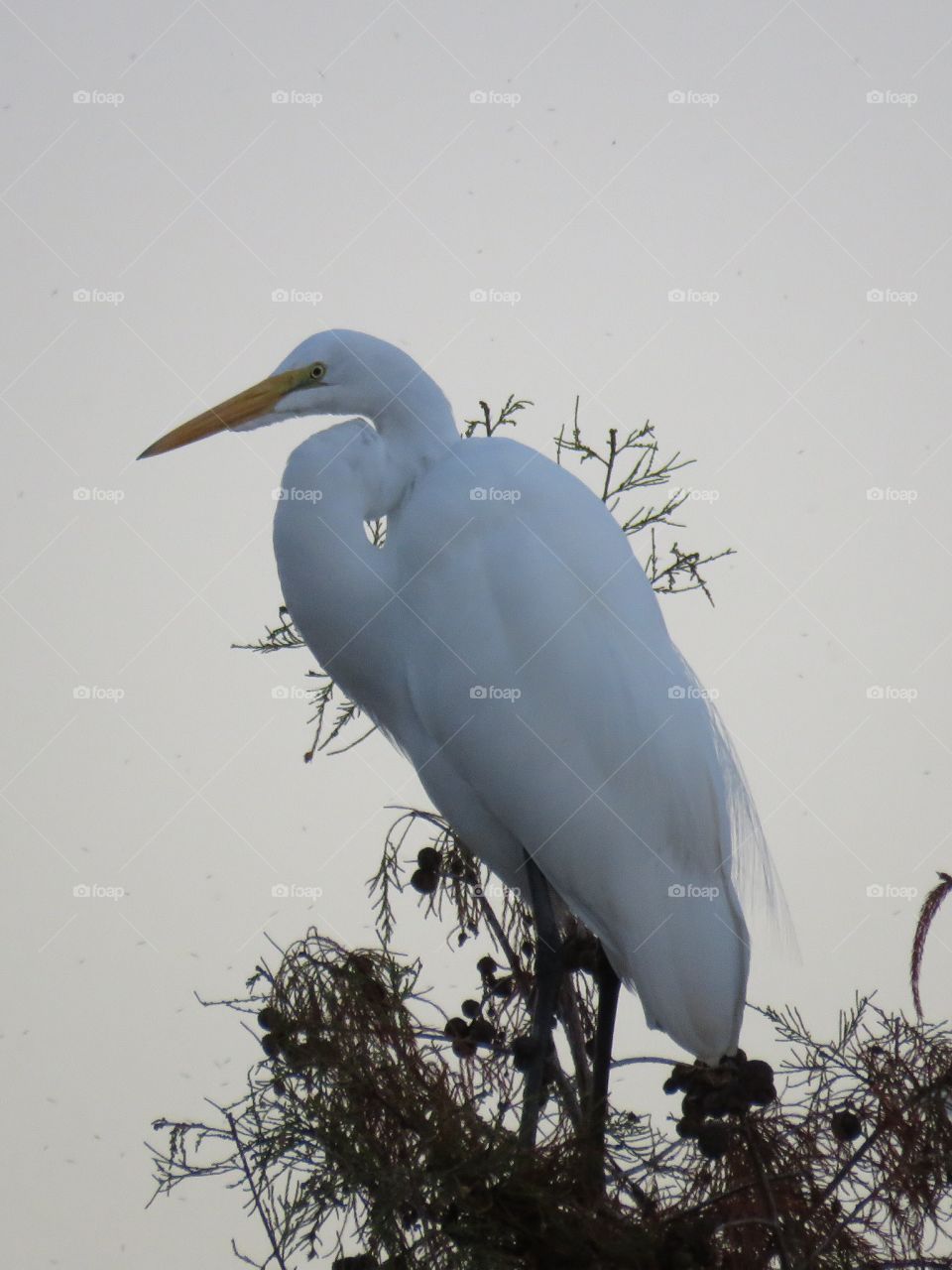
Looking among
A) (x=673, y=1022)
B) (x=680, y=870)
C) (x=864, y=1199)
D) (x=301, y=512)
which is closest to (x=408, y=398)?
(x=301, y=512)

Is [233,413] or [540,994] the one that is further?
[233,413]

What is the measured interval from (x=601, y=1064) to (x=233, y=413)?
127 cm

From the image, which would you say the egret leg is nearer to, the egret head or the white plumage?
the white plumage

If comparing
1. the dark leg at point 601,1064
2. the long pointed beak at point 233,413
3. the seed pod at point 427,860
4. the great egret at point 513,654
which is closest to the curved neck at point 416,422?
the great egret at point 513,654

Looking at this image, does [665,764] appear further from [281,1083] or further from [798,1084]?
[281,1083]

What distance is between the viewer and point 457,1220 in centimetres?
171

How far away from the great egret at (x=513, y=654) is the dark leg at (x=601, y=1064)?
58 mm

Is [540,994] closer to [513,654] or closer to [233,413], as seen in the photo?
[513,654]

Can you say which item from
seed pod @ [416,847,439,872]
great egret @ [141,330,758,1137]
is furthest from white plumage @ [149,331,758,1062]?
seed pod @ [416,847,439,872]

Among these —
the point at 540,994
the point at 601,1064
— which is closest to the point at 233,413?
A: the point at 540,994

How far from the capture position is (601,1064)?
227 centimetres

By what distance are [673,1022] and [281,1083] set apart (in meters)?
0.77

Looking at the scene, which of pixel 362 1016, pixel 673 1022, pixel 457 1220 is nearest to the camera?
pixel 457 1220

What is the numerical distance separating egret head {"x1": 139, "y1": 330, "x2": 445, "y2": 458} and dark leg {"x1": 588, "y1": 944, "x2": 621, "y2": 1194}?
107 centimetres
